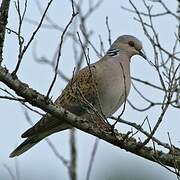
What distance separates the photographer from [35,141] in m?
4.56

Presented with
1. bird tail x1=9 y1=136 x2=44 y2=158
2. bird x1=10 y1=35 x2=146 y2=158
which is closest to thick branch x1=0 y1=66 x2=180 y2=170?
bird x1=10 y1=35 x2=146 y2=158

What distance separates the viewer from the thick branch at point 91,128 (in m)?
3.16

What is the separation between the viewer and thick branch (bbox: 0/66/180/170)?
316cm

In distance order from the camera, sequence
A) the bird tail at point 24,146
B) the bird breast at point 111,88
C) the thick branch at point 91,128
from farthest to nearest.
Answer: the bird breast at point 111,88, the bird tail at point 24,146, the thick branch at point 91,128

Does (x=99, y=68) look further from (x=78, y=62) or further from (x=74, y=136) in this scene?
(x=74, y=136)

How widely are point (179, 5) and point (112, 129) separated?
1.31 m

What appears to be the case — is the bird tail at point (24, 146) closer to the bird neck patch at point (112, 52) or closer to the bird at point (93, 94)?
the bird at point (93, 94)

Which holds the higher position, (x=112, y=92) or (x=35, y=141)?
(x=112, y=92)

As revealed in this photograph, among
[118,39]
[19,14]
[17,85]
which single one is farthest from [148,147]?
[118,39]

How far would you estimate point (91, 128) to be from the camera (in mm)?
3521

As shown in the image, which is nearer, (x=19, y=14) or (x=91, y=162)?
(x=19, y=14)

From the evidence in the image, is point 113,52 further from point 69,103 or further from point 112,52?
point 69,103

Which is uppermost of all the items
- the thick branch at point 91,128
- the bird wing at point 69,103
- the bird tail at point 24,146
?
the bird wing at point 69,103

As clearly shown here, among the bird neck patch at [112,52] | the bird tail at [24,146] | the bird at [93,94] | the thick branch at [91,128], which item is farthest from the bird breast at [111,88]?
the thick branch at [91,128]
